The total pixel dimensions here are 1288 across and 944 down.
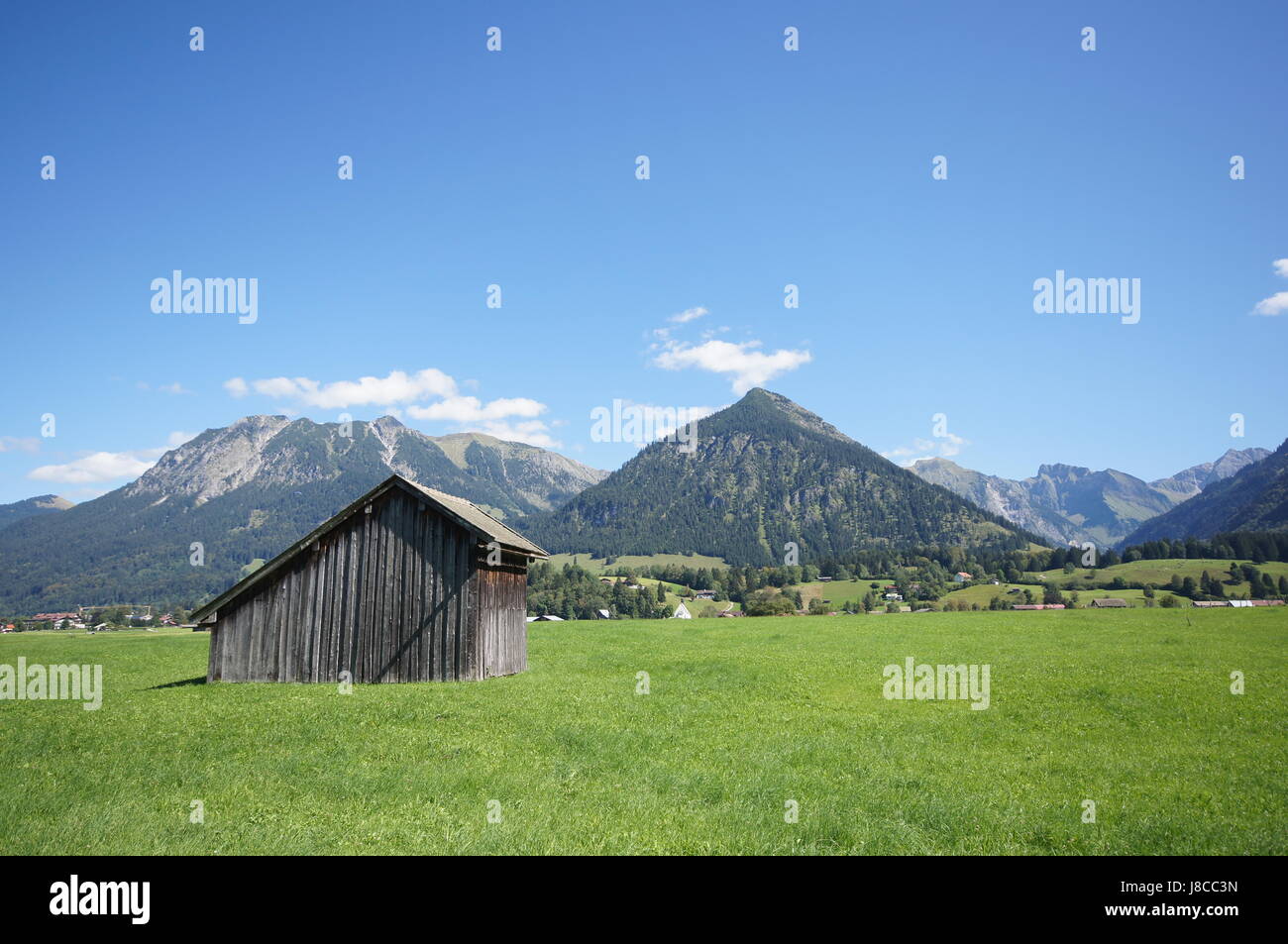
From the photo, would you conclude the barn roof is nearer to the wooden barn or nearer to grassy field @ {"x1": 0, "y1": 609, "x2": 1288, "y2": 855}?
the wooden barn

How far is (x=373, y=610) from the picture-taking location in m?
26.8

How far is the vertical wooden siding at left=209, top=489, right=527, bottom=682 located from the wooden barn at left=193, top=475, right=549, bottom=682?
4 centimetres

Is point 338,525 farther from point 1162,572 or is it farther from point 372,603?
point 1162,572

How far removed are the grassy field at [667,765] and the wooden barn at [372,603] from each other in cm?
204

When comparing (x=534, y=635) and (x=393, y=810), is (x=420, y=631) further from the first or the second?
(x=534, y=635)

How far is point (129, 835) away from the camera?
990 centimetres

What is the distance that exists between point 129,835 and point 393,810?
3.56 meters

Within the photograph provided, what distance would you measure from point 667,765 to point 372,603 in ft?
52.3

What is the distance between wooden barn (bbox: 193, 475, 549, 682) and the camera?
26500 mm

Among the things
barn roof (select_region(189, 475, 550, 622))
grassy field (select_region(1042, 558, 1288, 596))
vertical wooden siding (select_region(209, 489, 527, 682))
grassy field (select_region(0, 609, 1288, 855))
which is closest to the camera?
grassy field (select_region(0, 609, 1288, 855))

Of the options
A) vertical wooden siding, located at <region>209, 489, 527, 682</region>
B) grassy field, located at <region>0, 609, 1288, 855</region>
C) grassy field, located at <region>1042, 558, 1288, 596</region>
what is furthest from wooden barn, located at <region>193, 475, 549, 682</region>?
grassy field, located at <region>1042, 558, 1288, 596</region>
